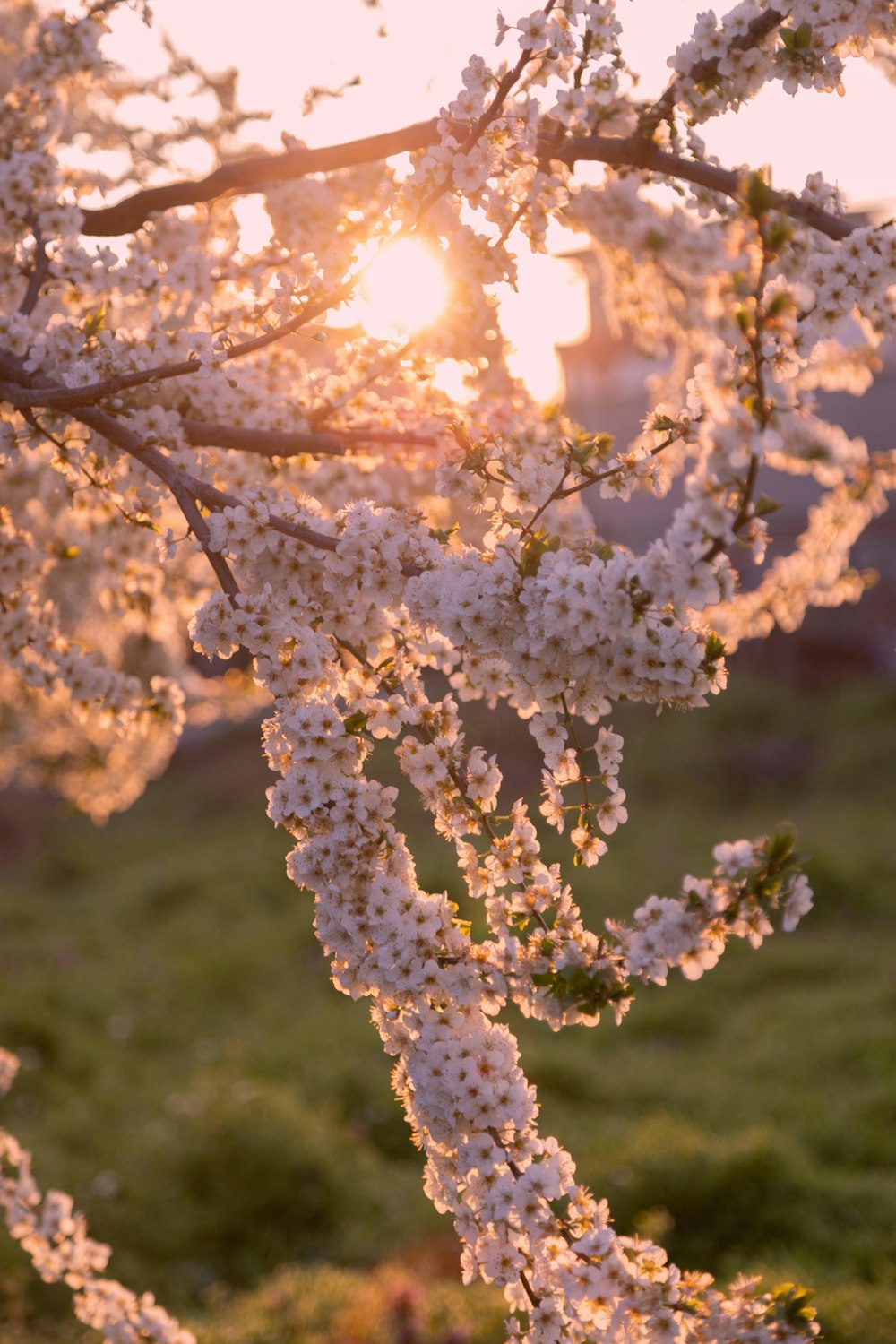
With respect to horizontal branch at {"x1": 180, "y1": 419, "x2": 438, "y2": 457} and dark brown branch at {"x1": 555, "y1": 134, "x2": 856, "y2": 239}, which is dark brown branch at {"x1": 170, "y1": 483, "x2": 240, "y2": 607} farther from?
dark brown branch at {"x1": 555, "y1": 134, "x2": 856, "y2": 239}

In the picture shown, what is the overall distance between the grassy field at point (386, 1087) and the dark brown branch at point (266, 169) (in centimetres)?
553

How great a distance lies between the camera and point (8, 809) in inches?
809

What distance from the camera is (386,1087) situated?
10.5 m

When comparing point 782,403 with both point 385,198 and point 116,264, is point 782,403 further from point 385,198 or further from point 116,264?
point 116,264

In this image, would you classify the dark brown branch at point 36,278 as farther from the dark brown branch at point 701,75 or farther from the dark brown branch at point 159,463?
the dark brown branch at point 701,75

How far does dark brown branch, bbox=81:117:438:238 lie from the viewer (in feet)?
13.2

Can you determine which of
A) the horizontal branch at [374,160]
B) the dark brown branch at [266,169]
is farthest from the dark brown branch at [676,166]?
the dark brown branch at [266,169]

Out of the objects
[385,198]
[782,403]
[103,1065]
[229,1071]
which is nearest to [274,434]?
[385,198]

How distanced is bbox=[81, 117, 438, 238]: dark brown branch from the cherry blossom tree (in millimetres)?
14

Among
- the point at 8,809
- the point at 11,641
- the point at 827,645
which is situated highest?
the point at 827,645

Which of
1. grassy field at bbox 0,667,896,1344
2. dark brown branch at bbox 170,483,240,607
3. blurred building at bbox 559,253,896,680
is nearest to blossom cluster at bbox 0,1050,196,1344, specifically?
grassy field at bbox 0,667,896,1344

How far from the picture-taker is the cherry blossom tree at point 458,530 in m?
2.63

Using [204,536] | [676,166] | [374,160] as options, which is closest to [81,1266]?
[204,536]

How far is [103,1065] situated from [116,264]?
8849mm
